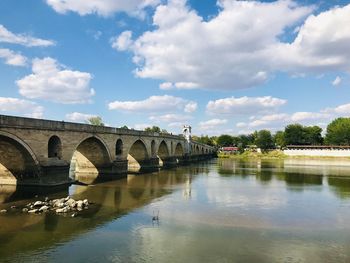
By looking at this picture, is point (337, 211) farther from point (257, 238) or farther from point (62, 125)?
point (62, 125)

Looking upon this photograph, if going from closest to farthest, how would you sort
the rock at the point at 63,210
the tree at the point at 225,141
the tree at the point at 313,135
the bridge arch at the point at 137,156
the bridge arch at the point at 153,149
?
the rock at the point at 63,210
the bridge arch at the point at 137,156
the bridge arch at the point at 153,149
the tree at the point at 313,135
the tree at the point at 225,141

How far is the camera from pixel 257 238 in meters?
18.5

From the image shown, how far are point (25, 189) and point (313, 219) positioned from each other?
81.3 feet

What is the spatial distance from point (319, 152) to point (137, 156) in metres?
86.3

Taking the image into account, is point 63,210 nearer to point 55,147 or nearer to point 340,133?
point 55,147

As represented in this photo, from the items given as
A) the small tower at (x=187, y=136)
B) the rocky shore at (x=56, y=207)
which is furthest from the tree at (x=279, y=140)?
the rocky shore at (x=56, y=207)

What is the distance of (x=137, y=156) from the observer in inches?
2537

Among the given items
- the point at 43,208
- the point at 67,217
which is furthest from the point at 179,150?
the point at 67,217

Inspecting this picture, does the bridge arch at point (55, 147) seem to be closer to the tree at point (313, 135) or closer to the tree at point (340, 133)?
the tree at point (340, 133)

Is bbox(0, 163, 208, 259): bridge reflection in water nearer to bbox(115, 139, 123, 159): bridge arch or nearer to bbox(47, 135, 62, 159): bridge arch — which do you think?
bbox(47, 135, 62, 159): bridge arch

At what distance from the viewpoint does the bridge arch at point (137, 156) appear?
209 ft

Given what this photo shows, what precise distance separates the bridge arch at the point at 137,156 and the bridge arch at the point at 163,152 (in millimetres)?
11943

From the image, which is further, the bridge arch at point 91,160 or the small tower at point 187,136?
the small tower at point 187,136

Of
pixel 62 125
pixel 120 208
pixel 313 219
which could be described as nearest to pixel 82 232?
pixel 120 208
